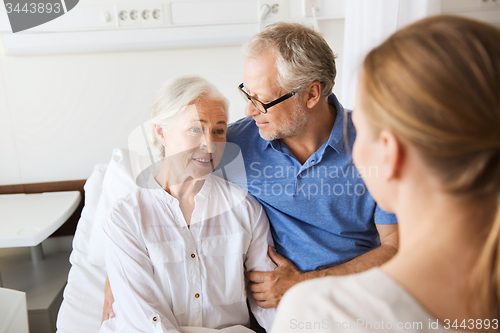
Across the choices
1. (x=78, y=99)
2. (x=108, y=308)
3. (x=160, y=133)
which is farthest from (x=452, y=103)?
(x=78, y=99)

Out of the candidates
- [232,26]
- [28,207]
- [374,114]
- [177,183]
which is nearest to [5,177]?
[28,207]

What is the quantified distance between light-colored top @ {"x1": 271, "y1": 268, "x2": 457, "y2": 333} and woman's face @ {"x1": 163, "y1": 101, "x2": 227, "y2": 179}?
2.66 ft

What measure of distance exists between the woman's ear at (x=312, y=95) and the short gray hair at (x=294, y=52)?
0.09ft

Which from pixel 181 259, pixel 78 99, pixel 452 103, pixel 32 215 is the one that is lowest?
pixel 32 215

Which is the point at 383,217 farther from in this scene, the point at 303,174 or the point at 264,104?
the point at 264,104

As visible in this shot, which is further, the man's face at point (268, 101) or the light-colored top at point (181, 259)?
the man's face at point (268, 101)

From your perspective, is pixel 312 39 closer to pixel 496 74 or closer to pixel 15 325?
pixel 496 74

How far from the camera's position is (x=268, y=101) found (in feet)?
4.48

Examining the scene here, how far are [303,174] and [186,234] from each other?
1.57ft

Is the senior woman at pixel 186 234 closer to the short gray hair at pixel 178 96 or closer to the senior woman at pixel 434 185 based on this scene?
the short gray hair at pixel 178 96

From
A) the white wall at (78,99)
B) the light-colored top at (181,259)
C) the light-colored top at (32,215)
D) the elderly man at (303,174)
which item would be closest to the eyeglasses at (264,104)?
the elderly man at (303,174)

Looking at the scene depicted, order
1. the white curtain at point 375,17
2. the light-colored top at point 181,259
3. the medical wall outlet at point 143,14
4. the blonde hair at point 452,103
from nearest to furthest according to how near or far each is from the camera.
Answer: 1. the blonde hair at point 452,103
2. the light-colored top at point 181,259
3. the white curtain at point 375,17
4. the medical wall outlet at point 143,14

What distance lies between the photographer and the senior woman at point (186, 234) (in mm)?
1179

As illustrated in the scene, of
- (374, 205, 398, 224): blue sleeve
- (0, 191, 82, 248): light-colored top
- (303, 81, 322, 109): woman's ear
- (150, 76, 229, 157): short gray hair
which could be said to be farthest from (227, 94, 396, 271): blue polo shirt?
(0, 191, 82, 248): light-colored top
